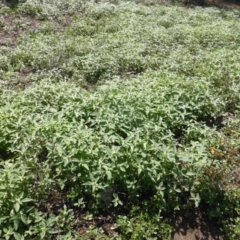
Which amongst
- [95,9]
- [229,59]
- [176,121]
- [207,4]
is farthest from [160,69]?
[207,4]

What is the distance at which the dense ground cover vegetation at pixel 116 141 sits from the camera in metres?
3.52

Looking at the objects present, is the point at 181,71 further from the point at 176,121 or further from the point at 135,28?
the point at 135,28

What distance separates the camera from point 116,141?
13.1 feet

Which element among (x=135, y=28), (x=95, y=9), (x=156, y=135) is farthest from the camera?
(x=95, y=9)

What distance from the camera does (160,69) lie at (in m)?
6.77

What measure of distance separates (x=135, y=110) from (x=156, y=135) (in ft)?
1.79

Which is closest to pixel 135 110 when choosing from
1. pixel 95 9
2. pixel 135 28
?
pixel 135 28

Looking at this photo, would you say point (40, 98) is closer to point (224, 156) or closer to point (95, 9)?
point (224, 156)

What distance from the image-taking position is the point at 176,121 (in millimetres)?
4805

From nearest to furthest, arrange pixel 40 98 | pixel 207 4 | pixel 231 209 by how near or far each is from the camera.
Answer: pixel 231 209
pixel 40 98
pixel 207 4

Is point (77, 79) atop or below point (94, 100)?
below

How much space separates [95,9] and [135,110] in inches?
280

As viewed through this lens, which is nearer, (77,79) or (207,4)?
(77,79)

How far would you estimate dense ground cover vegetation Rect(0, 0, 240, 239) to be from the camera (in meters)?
3.52
